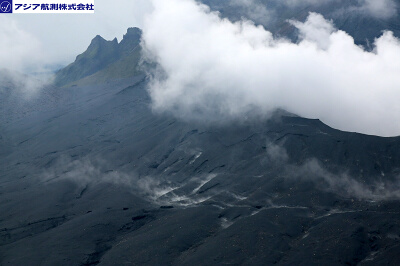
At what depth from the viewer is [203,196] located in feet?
200

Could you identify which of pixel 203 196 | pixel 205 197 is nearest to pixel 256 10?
pixel 203 196

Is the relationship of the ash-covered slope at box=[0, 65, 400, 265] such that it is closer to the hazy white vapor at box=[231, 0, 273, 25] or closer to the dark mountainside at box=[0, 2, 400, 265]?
the dark mountainside at box=[0, 2, 400, 265]

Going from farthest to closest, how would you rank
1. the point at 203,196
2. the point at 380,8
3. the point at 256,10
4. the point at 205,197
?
the point at 256,10 → the point at 380,8 → the point at 203,196 → the point at 205,197

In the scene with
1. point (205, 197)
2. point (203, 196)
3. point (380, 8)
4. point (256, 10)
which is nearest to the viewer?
point (205, 197)

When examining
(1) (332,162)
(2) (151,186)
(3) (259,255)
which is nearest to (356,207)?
(1) (332,162)

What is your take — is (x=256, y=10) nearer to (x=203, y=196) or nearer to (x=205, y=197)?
(x=203, y=196)

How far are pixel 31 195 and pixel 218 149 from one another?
96.7ft

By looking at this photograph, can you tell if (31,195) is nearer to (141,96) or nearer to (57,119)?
(57,119)

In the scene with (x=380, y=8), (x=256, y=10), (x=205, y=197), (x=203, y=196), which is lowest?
(x=205, y=197)

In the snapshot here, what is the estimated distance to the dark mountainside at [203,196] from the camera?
4681 cm

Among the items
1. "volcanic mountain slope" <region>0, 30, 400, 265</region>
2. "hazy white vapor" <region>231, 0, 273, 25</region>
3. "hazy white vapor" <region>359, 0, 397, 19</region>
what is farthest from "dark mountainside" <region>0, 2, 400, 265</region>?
"hazy white vapor" <region>231, 0, 273, 25</region>

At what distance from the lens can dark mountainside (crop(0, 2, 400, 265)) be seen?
46812 mm

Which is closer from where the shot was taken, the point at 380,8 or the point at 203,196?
the point at 203,196

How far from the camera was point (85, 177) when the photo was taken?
71375mm
